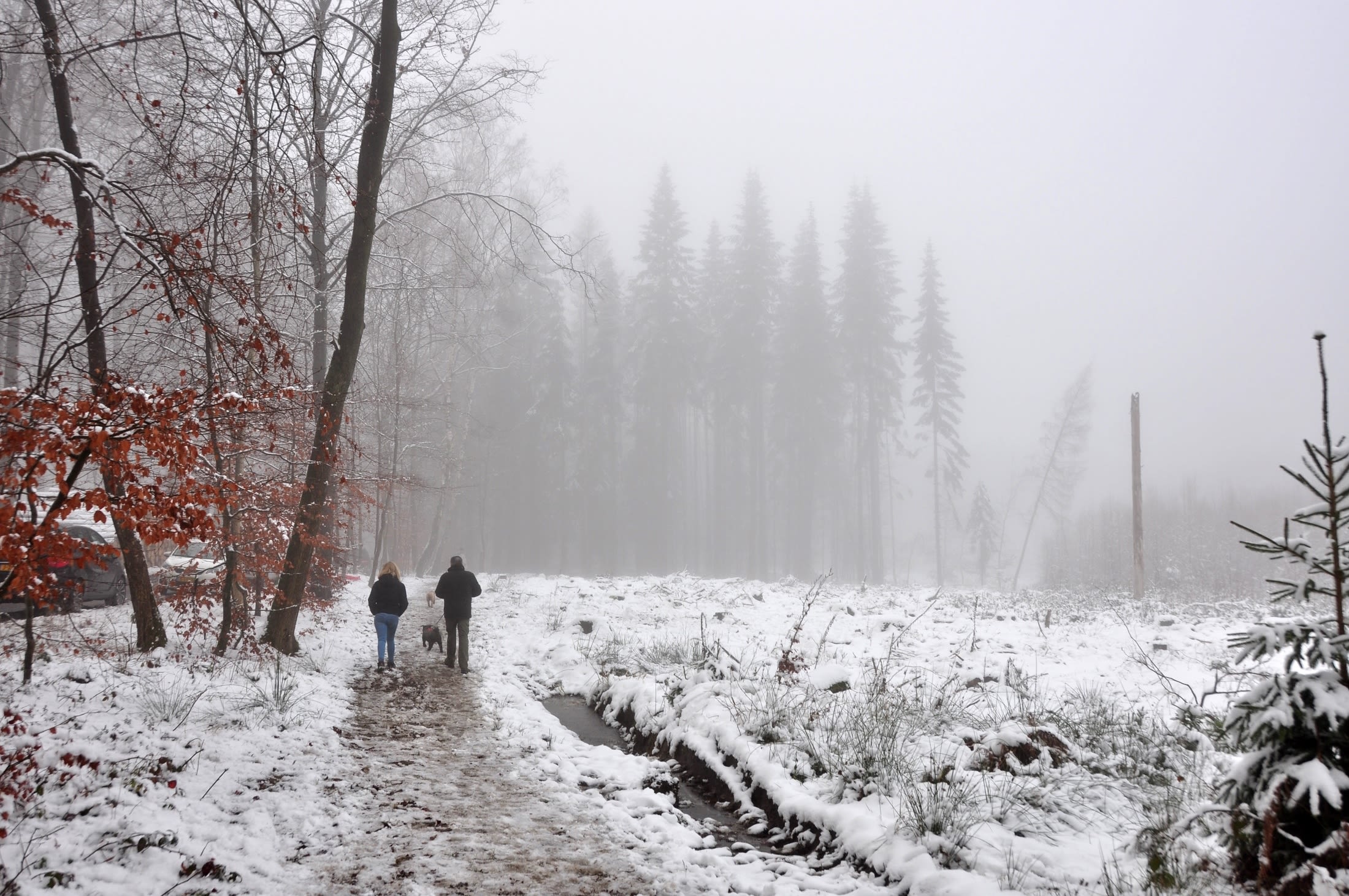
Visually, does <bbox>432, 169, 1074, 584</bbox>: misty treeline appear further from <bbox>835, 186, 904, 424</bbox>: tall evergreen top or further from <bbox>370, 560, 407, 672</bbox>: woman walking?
<bbox>370, 560, 407, 672</bbox>: woman walking

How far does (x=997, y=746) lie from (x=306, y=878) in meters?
4.93

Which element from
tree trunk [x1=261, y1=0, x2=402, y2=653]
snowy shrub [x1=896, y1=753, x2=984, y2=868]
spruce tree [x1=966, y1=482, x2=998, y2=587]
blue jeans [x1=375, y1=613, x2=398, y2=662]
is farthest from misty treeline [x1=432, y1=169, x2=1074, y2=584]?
snowy shrub [x1=896, y1=753, x2=984, y2=868]

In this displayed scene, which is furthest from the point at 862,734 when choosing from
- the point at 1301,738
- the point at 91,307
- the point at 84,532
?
the point at 84,532

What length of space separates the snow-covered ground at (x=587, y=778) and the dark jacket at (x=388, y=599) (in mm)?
949

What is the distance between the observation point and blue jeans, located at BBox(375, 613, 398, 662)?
10000 millimetres

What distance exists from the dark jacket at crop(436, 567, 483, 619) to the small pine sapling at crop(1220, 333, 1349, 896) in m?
9.38

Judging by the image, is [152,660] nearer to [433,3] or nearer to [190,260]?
[190,260]

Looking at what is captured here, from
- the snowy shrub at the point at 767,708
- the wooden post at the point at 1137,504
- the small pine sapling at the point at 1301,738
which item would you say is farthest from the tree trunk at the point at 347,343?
the wooden post at the point at 1137,504

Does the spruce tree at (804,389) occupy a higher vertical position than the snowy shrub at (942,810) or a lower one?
higher

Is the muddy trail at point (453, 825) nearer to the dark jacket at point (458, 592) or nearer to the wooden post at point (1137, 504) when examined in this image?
the dark jacket at point (458, 592)

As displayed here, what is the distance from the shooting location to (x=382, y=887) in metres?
3.92

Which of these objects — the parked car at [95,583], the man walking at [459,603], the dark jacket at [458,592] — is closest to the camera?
the man walking at [459,603]

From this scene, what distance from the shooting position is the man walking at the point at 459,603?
34.3 feet

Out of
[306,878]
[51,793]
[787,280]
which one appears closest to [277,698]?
[51,793]
